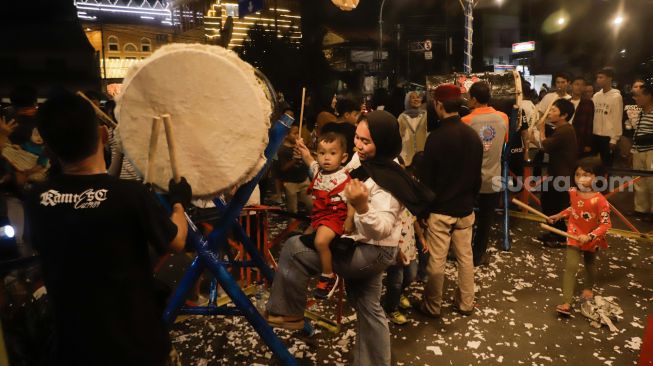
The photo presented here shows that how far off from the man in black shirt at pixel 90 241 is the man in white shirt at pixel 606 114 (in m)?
8.73

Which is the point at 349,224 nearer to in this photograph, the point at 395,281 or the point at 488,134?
the point at 395,281

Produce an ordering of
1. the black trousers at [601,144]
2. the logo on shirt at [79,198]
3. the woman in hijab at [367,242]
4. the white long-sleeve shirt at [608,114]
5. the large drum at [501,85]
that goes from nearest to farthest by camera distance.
→ the logo on shirt at [79,198]
the woman in hijab at [367,242]
the large drum at [501,85]
the white long-sleeve shirt at [608,114]
the black trousers at [601,144]

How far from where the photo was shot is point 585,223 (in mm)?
4293

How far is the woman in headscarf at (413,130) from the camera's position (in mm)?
7137

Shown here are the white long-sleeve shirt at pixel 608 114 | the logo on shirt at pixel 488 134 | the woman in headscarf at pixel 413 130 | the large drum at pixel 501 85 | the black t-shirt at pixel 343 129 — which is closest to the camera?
the black t-shirt at pixel 343 129

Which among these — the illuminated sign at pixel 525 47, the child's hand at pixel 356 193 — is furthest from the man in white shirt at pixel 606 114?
the illuminated sign at pixel 525 47

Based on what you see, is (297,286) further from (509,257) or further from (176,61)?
(509,257)

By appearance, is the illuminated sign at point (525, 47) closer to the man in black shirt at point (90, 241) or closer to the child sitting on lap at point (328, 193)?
the child sitting on lap at point (328, 193)

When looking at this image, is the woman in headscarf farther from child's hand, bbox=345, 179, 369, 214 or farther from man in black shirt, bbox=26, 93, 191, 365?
man in black shirt, bbox=26, 93, 191, 365

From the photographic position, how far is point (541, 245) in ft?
21.2

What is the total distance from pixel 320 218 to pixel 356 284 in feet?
1.67

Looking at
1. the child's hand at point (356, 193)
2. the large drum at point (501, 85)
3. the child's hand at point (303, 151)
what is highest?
the large drum at point (501, 85)

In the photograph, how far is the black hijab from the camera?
2.73m

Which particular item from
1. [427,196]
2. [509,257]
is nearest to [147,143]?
[427,196]
